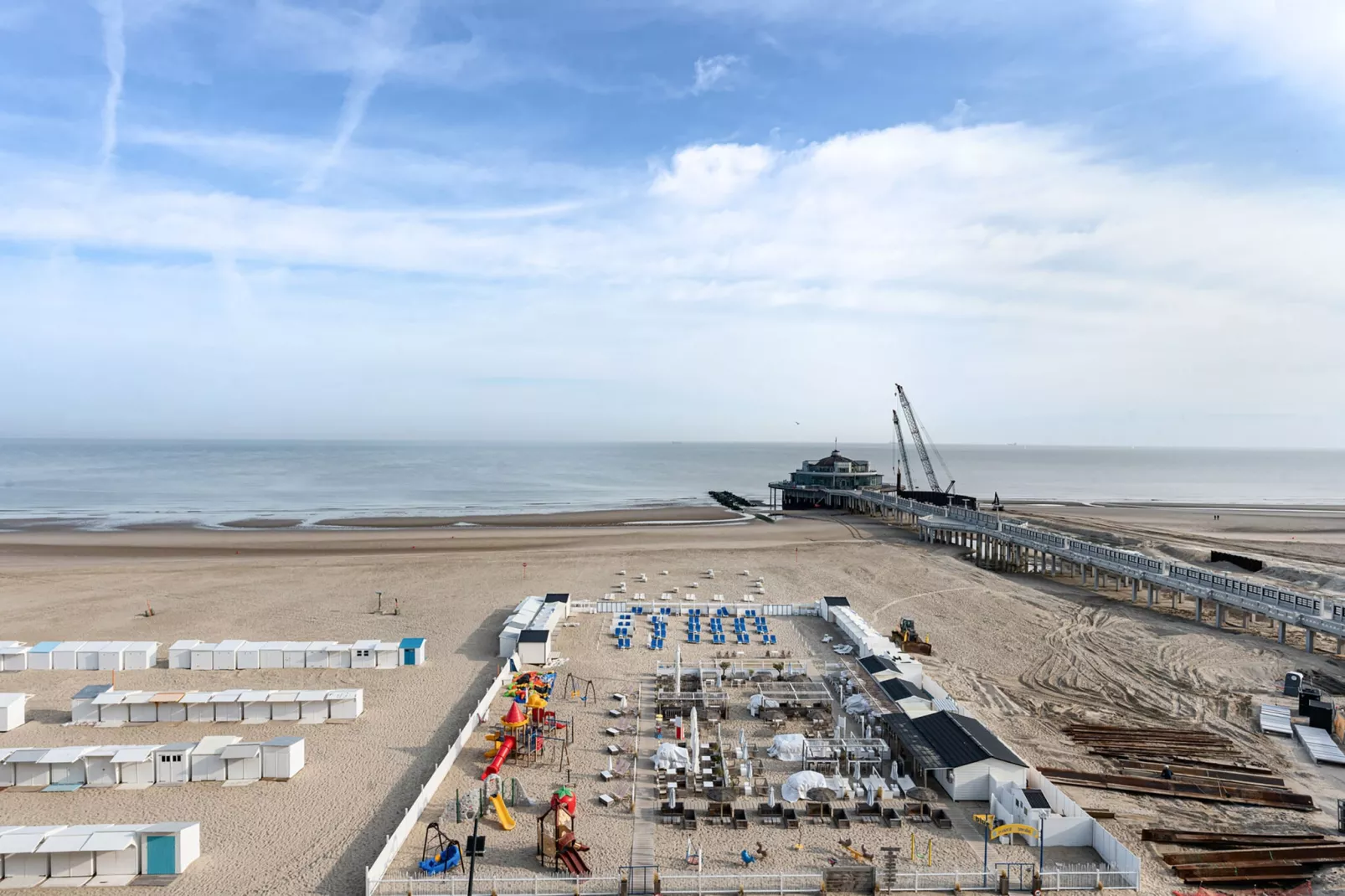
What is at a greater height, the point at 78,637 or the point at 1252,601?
the point at 1252,601

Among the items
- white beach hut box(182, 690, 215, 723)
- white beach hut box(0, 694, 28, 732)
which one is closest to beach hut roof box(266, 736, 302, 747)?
white beach hut box(182, 690, 215, 723)

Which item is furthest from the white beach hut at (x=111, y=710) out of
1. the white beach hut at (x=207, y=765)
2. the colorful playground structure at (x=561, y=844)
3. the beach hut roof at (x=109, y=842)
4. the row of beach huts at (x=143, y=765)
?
the colorful playground structure at (x=561, y=844)

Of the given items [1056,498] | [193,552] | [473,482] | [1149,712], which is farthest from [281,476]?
[1149,712]

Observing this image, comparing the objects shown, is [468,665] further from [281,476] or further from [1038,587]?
[281,476]

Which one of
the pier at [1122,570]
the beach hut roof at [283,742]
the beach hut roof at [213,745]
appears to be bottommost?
the beach hut roof at [213,745]

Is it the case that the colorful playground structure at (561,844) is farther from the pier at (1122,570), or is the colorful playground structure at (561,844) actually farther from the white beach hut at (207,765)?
the pier at (1122,570)

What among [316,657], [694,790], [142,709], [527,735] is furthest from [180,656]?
[694,790]
